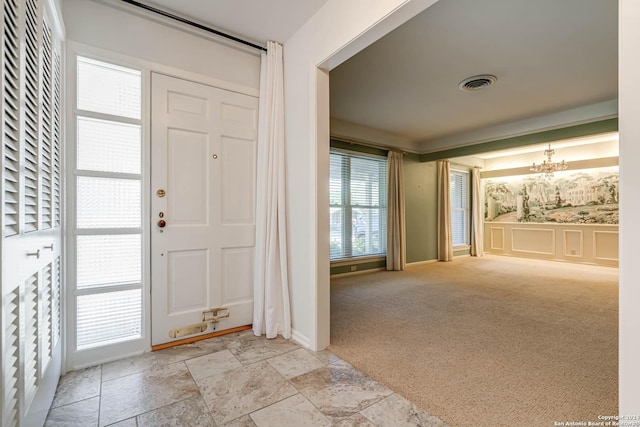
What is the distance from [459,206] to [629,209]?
22.6 ft

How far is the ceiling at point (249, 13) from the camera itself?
7.11 feet

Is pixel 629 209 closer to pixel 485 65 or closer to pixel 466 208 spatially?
pixel 485 65

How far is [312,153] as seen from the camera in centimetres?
231

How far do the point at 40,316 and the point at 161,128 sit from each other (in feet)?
4.84

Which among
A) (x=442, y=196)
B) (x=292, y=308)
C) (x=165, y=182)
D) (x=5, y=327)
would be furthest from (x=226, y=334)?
(x=442, y=196)

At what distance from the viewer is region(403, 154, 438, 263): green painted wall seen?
6.16m

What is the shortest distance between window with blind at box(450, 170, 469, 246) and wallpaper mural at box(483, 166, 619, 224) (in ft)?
2.74

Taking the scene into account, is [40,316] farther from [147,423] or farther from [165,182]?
[165,182]

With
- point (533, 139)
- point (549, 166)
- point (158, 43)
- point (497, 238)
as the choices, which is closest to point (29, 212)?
point (158, 43)

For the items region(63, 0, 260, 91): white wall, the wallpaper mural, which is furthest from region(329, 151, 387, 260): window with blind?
the wallpaper mural

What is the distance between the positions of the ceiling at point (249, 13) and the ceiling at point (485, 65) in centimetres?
80

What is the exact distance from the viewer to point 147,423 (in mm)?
1475

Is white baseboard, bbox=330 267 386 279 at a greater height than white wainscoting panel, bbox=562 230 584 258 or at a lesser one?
lesser

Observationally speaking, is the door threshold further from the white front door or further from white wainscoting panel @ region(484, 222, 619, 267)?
white wainscoting panel @ region(484, 222, 619, 267)
